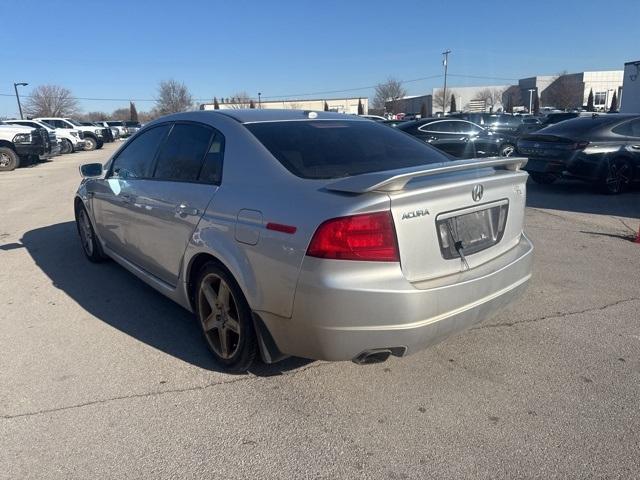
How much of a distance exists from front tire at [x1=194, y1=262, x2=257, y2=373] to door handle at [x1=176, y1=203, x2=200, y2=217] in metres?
0.35

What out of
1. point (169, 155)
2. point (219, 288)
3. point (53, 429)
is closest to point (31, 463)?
point (53, 429)

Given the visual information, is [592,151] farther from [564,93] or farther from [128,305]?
[564,93]

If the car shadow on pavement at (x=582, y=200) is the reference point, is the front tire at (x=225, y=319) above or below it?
above

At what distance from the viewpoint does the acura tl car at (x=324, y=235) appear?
2.59m

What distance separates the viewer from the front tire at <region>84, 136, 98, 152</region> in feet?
98.5

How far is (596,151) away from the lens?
969cm

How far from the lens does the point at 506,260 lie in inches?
126

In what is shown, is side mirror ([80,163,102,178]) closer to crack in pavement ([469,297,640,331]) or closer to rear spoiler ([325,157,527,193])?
rear spoiler ([325,157,527,193])

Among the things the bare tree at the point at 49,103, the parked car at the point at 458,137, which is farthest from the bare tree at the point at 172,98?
the parked car at the point at 458,137

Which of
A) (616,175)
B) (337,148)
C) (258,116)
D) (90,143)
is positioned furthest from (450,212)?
(90,143)

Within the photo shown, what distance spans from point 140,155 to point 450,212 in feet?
9.43

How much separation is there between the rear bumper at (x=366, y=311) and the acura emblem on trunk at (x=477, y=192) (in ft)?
1.34

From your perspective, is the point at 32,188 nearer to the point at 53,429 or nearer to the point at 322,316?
the point at 53,429

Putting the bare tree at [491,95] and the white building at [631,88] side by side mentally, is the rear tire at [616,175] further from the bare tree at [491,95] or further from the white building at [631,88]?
the bare tree at [491,95]
